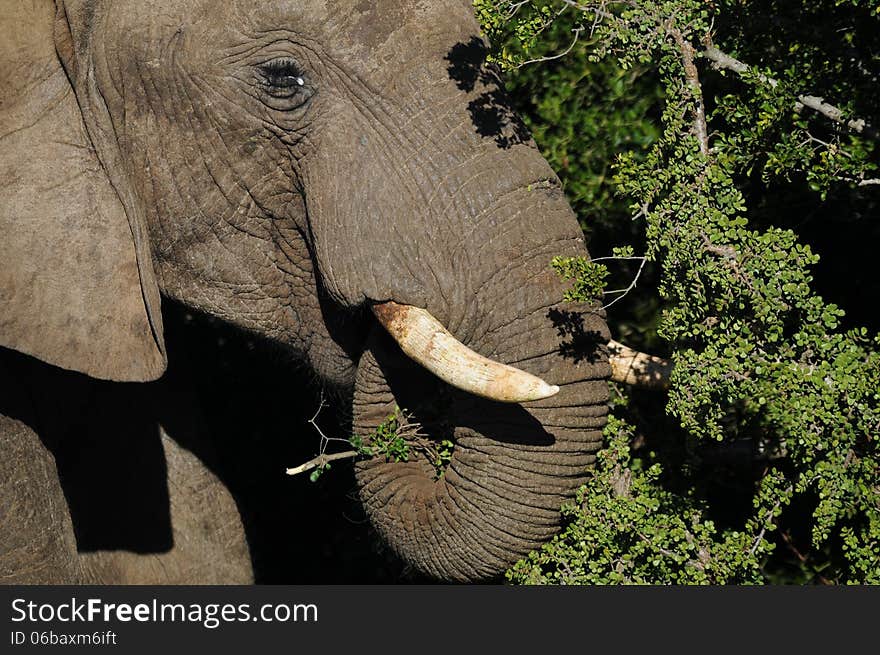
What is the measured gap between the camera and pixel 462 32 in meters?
3.89

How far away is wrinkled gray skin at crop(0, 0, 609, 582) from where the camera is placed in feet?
12.3

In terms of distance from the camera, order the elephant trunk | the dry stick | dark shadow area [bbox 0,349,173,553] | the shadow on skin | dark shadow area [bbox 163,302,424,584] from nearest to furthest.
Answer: the elephant trunk, the dry stick, the shadow on skin, dark shadow area [bbox 0,349,173,553], dark shadow area [bbox 163,302,424,584]

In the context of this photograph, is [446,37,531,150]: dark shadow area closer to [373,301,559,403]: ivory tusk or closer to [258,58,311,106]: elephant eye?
[258,58,311,106]: elephant eye

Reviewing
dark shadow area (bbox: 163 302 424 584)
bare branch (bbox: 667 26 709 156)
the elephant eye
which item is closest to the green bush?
bare branch (bbox: 667 26 709 156)

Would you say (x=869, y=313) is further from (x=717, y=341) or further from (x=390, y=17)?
(x=390, y=17)

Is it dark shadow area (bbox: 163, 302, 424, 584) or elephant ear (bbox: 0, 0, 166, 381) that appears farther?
dark shadow area (bbox: 163, 302, 424, 584)

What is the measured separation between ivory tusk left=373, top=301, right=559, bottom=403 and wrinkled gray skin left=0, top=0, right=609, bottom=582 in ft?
0.18

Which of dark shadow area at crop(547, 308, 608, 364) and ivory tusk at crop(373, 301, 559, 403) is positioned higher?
dark shadow area at crop(547, 308, 608, 364)

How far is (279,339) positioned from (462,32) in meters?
1.12

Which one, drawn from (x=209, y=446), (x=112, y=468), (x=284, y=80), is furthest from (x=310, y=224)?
(x=209, y=446)

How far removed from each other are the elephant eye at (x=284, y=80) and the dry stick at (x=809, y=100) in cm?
116

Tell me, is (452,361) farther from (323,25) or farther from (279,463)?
(279,463)

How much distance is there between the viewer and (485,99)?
3.84 metres

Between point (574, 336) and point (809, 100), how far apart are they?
100cm
